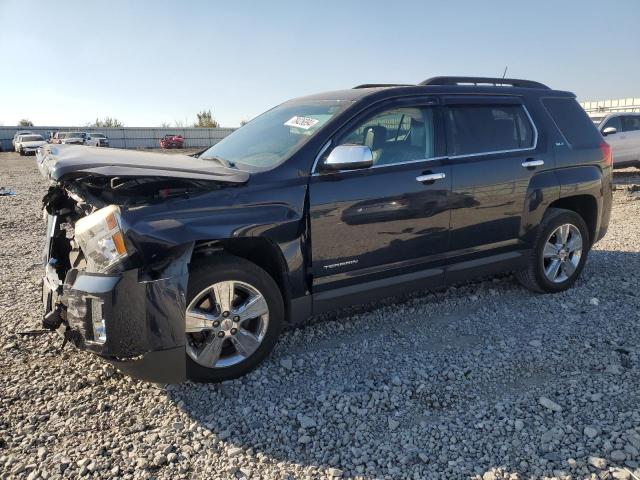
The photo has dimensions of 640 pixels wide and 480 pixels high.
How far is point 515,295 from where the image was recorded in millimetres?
4867

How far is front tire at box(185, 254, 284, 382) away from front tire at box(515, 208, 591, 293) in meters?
2.66

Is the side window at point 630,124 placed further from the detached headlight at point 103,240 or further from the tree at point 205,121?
the tree at point 205,121

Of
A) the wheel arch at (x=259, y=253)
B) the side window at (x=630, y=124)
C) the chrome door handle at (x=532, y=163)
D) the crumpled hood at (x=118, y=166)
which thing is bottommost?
the wheel arch at (x=259, y=253)

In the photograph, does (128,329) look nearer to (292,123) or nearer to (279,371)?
(279,371)

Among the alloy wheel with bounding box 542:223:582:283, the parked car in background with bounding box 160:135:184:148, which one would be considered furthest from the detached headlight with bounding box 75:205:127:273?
the parked car in background with bounding box 160:135:184:148

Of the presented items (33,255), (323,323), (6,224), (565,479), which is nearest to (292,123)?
(323,323)

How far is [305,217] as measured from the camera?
3408 millimetres

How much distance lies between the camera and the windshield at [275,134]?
3.67m

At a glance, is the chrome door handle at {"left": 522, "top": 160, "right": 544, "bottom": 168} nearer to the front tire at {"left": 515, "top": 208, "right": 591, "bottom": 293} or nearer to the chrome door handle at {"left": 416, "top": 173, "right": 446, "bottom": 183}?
the front tire at {"left": 515, "top": 208, "right": 591, "bottom": 293}

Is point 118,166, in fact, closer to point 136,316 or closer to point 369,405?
point 136,316

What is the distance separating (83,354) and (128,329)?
40.9 inches

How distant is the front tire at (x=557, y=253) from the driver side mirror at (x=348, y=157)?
2.19 metres

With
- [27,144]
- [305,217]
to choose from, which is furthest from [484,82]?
[27,144]

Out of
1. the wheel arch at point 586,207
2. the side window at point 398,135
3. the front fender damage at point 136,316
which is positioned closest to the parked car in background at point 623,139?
the wheel arch at point 586,207
